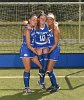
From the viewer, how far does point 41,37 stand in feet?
27.8

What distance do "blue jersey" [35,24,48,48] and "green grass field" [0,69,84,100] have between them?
106 centimetres

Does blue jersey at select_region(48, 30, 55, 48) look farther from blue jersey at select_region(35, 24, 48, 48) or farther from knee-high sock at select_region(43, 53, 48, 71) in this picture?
knee-high sock at select_region(43, 53, 48, 71)

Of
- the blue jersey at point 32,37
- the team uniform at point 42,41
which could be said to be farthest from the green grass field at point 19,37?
the blue jersey at point 32,37

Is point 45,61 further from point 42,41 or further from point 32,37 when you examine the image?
point 32,37

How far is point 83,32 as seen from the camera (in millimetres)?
16438

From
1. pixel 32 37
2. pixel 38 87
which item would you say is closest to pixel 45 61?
pixel 32 37

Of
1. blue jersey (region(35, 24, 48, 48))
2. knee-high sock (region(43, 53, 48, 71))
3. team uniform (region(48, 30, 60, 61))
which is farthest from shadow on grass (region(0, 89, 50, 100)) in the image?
blue jersey (region(35, 24, 48, 48))

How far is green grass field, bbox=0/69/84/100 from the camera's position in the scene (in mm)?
8164

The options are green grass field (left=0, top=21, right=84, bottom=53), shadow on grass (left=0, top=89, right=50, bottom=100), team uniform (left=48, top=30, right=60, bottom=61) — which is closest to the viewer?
shadow on grass (left=0, top=89, right=50, bottom=100)

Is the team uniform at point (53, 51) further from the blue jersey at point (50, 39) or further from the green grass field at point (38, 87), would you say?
the green grass field at point (38, 87)

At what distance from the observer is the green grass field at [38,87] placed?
816cm

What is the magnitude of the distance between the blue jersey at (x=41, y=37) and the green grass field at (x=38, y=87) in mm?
1060

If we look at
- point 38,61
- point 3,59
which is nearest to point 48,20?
point 38,61

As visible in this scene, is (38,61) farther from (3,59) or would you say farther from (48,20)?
(3,59)
